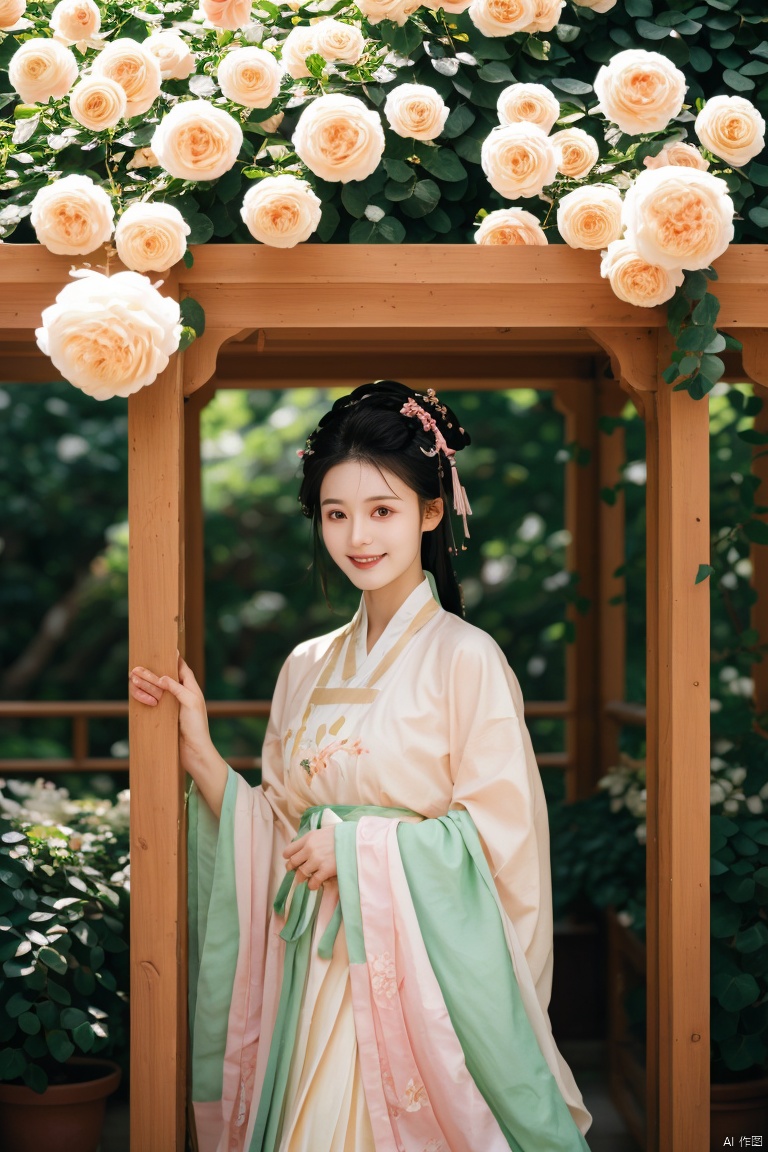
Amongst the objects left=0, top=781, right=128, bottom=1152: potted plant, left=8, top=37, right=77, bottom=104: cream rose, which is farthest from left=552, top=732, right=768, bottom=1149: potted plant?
left=8, top=37, right=77, bottom=104: cream rose

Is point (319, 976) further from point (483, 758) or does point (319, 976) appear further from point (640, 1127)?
point (640, 1127)

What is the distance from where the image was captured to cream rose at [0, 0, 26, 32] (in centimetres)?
225

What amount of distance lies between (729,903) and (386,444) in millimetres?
1293

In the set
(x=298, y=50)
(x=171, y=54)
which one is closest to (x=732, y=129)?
(x=298, y=50)

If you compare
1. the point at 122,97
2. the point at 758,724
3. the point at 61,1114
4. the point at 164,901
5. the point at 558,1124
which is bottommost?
the point at 61,1114

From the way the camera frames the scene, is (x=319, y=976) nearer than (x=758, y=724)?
Yes

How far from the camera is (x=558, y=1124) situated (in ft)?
7.00

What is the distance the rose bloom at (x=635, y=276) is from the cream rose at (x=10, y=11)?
1.22 metres

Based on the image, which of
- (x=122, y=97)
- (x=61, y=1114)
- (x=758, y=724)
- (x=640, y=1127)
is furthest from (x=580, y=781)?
(x=122, y=97)

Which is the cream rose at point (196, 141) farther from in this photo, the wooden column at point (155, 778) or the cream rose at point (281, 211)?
the wooden column at point (155, 778)

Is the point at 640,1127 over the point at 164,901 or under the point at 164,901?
under

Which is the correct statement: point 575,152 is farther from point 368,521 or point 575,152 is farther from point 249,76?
point 368,521

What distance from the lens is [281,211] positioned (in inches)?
83.4

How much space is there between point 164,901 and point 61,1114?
714mm
